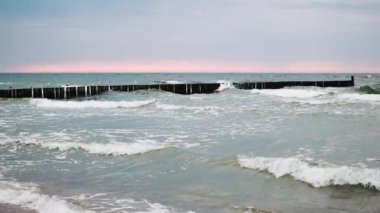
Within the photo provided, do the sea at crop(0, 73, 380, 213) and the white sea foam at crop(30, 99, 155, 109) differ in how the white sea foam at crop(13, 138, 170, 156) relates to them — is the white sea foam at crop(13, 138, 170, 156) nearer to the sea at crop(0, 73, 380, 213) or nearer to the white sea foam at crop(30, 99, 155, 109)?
the sea at crop(0, 73, 380, 213)

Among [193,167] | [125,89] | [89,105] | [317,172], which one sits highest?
[125,89]

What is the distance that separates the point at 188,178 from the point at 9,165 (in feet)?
15.4

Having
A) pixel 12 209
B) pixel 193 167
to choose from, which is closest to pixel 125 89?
pixel 193 167

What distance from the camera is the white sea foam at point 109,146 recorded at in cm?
1277

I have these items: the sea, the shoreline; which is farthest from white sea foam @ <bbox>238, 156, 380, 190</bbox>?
the shoreline

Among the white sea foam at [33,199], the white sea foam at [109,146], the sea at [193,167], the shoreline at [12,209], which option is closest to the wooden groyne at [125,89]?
the sea at [193,167]

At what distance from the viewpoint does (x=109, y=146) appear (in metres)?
→ 13.3

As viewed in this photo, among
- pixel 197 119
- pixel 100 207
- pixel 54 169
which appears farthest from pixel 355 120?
pixel 100 207

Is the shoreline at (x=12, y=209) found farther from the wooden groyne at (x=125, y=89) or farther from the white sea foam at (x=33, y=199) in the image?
the wooden groyne at (x=125, y=89)

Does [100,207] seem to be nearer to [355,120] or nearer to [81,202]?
[81,202]

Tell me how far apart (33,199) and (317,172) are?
5465 millimetres

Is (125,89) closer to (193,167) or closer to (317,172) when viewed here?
(193,167)

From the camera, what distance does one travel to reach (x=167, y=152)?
12.4 meters

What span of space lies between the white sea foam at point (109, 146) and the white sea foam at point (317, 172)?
11.1 feet
